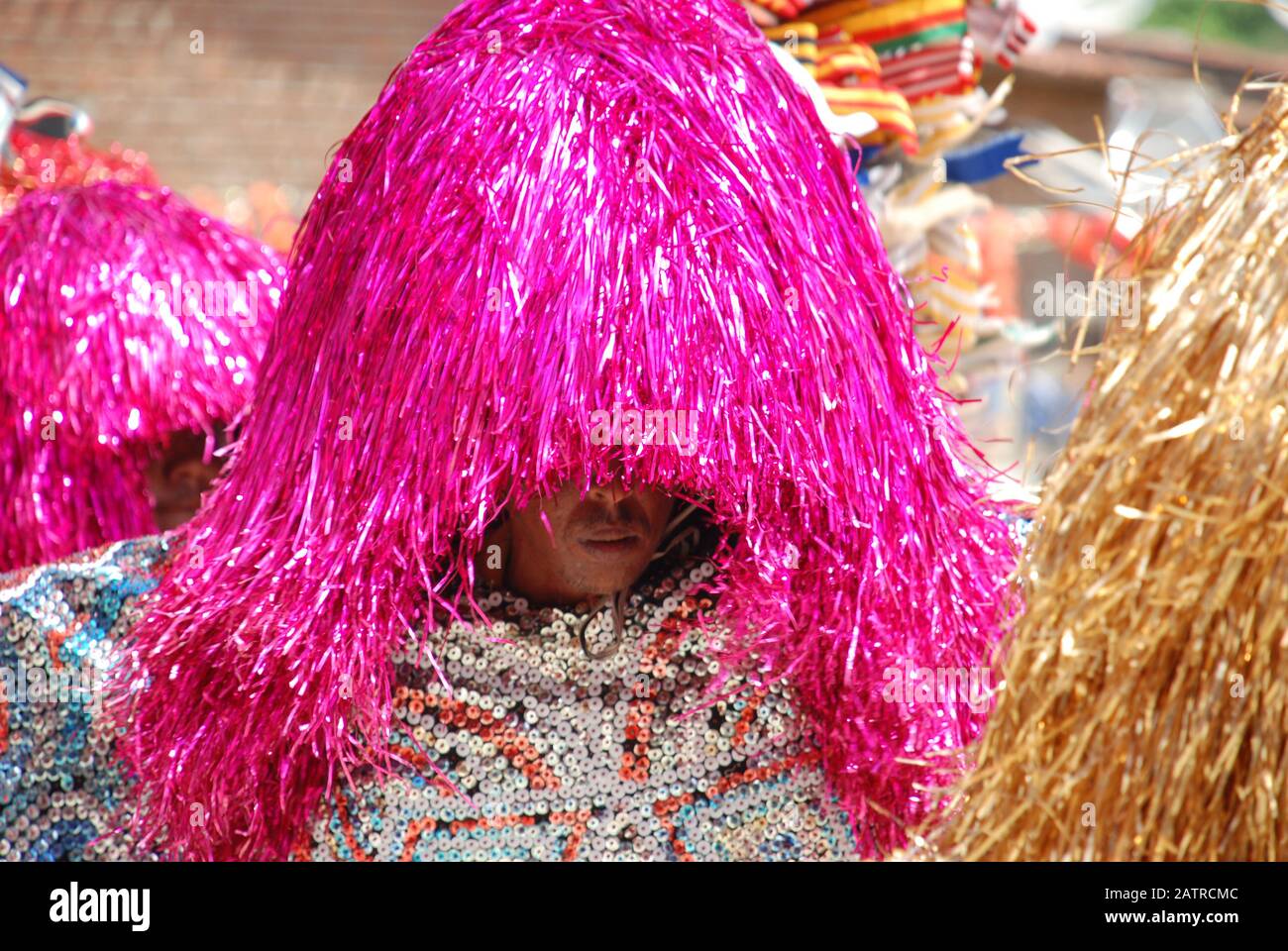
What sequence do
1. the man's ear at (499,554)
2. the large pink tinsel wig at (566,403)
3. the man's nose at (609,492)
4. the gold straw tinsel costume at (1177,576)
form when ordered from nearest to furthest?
the gold straw tinsel costume at (1177,576) < the large pink tinsel wig at (566,403) < the man's nose at (609,492) < the man's ear at (499,554)

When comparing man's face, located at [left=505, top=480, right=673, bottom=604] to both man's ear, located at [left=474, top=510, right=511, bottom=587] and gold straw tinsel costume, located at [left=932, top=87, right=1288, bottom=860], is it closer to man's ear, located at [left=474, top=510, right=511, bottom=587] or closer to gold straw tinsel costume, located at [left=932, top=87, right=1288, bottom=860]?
man's ear, located at [left=474, top=510, right=511, bottom=587]

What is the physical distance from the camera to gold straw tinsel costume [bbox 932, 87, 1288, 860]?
0.97 m

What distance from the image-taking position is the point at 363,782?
5.56 feet

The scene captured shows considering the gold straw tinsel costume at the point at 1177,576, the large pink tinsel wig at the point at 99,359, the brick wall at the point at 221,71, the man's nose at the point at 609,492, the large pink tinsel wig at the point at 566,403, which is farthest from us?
the brick wall at the point at 221,71

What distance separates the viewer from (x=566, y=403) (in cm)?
146

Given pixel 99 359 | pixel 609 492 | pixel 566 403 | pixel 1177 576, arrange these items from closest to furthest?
pixel 1177 576 → pixel 566 403 → pixel 609 492 → pixel 99 359

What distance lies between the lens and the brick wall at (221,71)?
512 centimetres

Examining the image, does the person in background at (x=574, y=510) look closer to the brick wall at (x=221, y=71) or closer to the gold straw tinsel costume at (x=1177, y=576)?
the gold straw tinsel costume at (x=1177, y=576)

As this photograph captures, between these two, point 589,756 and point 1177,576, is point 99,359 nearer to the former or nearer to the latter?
point 589,756

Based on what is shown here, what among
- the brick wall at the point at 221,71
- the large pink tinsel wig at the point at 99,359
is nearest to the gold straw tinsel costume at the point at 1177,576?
the large pink tinsel wig at the point at 99,359

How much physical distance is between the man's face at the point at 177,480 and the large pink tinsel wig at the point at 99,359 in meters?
0.02

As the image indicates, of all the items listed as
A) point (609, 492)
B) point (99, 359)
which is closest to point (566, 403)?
point (609, 492)

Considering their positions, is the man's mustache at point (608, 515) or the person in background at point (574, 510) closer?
the person in background at point (574, 510)

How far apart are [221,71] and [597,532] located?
4135mm
